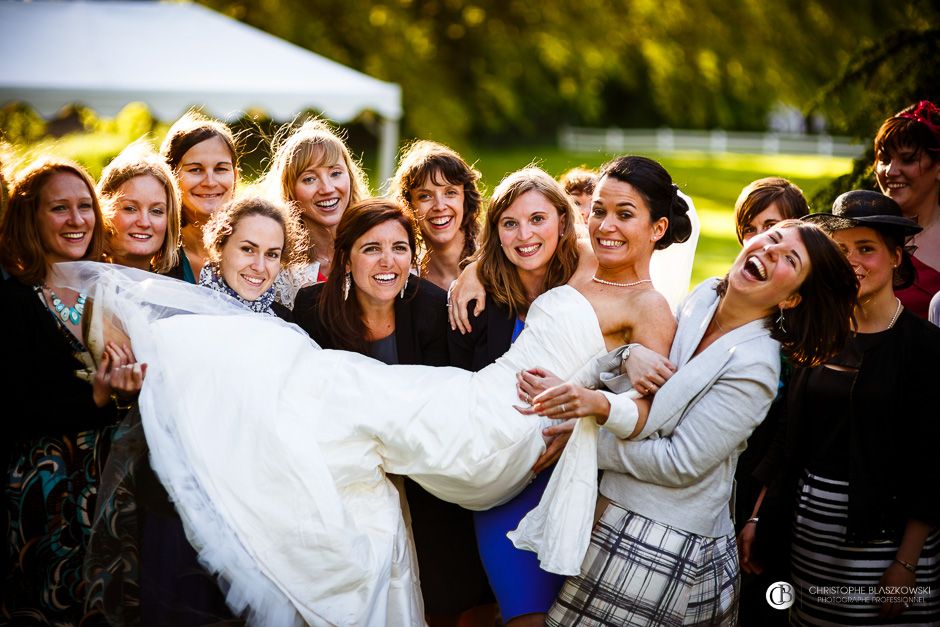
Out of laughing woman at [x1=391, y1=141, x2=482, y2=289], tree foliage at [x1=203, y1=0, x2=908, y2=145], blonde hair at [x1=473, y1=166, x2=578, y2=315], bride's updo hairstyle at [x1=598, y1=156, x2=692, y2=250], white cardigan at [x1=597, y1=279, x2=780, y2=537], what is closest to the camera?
white cardigan at [x1=597, y1=279, x2=780, y2=537]

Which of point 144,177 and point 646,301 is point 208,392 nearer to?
point 144,177

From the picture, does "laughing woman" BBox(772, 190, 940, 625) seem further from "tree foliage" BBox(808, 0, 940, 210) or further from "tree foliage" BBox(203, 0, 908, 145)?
"tree foliage" BBox(203, 0, 908, 145)

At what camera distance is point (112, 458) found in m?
2.96

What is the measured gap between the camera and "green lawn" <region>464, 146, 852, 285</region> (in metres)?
13.9

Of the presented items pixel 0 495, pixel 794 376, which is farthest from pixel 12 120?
pixel 794 376

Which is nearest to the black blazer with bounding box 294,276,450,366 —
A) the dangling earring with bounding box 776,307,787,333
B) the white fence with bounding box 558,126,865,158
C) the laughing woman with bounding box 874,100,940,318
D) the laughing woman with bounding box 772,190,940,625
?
the dangling earring with bounding box 776,307,787,333

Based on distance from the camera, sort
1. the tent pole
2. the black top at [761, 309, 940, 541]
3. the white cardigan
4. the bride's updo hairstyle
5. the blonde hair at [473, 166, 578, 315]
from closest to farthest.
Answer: the white cardigan < the black top at [761, 309, 940, 541] < the bride's updo hairstyle < the blonde hair at [473, 166, 578, 315] < the tent pole

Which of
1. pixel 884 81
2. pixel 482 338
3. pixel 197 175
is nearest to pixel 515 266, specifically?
pixel 482 338

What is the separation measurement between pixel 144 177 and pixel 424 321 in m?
1.49

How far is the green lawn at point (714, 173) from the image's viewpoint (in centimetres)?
1389

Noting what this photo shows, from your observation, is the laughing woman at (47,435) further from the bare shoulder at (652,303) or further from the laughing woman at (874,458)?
the laughing woman at (874,458)

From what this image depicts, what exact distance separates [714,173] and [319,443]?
945 inches

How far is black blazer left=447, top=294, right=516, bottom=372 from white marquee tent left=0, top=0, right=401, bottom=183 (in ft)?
22.0

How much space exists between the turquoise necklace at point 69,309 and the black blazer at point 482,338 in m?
1.51
